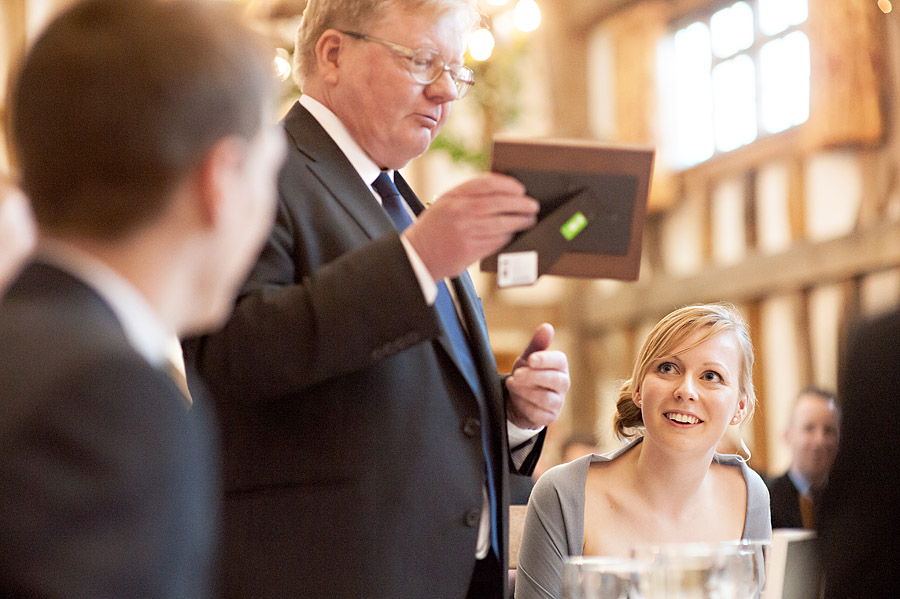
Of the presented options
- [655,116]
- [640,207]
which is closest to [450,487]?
[640,207]

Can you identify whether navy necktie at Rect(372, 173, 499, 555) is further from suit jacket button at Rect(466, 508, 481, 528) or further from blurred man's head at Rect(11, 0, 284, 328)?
blurred man's head at Rect(11, 0, 284, 328)

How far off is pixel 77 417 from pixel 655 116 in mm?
8388

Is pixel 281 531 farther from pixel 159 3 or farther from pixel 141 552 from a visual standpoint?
pixel 159 3

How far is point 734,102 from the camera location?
8039 mm

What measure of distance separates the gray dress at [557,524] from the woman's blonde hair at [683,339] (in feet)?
0.54

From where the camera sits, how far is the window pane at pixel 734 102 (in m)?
7.89

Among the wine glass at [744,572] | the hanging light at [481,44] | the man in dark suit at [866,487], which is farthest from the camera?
the hanging light at [481,44]

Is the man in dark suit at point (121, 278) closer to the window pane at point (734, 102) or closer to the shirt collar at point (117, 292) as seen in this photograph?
the shirt collar at point (117, 292)

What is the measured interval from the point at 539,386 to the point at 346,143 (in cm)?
52

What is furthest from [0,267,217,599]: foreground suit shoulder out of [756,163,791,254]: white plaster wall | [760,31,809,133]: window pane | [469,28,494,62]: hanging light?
[756,163,791,254]: white plaster wall

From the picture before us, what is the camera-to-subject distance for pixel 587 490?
2.19 metres

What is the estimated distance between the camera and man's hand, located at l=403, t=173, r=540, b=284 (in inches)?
51.7

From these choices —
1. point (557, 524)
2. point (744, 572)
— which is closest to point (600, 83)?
point (557, 524)

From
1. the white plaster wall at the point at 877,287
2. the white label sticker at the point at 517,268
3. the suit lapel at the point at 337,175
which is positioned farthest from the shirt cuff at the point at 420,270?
the white plaster wall at the point at 877,287
